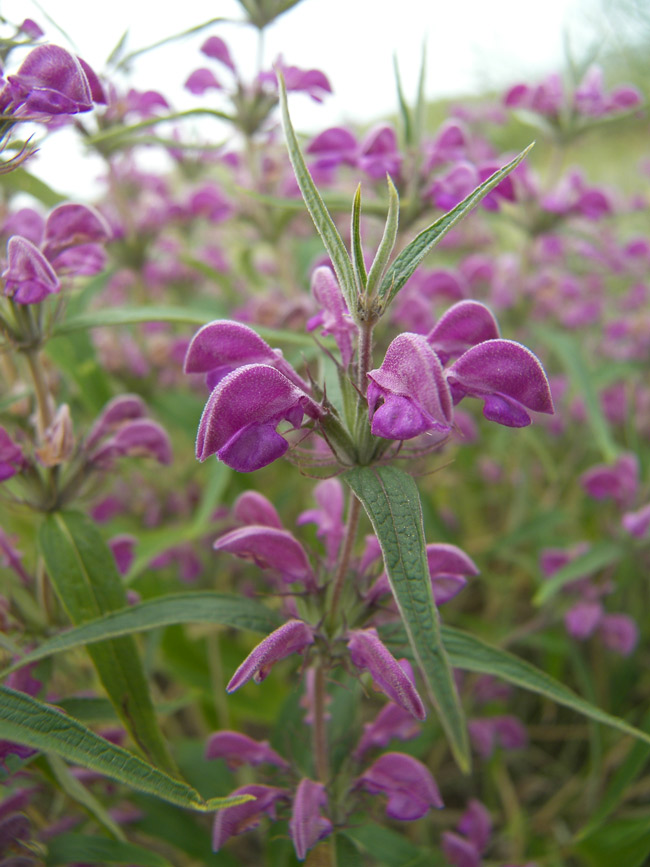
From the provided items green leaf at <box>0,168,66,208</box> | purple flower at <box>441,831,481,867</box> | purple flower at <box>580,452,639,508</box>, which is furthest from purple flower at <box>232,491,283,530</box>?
purple flower at <box>580,452,639,508</box>

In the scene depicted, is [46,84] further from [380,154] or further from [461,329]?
[380,154]

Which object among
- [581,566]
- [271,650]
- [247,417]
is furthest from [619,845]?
[247,417]

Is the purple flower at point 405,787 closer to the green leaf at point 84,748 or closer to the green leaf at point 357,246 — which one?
the green leaf at point 84,748

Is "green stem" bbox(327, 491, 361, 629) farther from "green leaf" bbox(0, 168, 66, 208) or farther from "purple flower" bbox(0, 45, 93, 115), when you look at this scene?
"green leaf" bbox(0, 168, 66, 208)

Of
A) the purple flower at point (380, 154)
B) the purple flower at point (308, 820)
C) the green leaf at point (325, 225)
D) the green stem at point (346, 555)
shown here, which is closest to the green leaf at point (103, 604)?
the purple flower at point (308, 820)

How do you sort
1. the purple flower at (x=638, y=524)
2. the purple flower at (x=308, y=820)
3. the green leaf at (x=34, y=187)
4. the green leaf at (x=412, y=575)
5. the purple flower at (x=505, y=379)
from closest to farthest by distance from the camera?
1. the green leaf at (x=412, y=575)
2. the purple flower at (x=505, y=379)
3. the purple flower at (x=308, y=820)
4. the green leaf at (x=34, y=187)
5. the purple flower at (x=638, y=524)

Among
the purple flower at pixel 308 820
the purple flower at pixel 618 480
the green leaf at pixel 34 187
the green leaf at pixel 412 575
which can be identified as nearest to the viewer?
the green leaf at pixel 412 575
